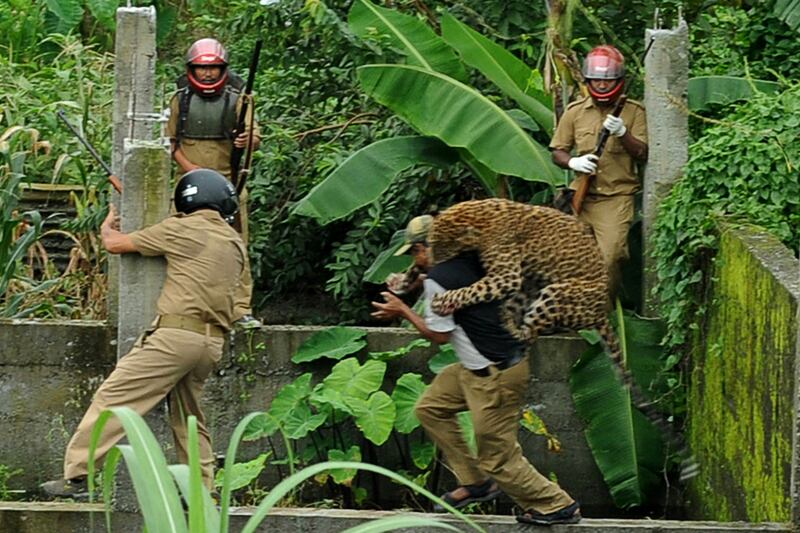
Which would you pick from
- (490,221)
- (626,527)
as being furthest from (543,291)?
(626,527)

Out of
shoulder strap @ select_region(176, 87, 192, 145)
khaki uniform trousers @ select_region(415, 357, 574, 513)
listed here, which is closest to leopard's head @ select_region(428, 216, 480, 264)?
khaki uniform trousers @ select_region(415, 357, 574, 513)

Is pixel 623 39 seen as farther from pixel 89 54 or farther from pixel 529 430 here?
pixel 89 54

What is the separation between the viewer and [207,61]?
31.5ft

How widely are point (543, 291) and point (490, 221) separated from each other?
0.41 m

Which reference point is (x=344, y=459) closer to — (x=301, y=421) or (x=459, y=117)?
(x=301, y=421)

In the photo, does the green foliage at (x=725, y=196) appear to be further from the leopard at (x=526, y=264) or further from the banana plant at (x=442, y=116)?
the leopard at (x=526, y=264)

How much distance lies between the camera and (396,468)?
977 centimetres

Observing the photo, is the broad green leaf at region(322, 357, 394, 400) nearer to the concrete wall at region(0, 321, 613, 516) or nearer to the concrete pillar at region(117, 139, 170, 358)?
the concrete wall at region(0, 321, 613, 516)

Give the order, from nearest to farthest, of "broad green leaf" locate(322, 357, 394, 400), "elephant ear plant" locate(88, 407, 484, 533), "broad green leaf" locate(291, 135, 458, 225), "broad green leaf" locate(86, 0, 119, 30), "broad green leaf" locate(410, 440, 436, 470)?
1. "elephant ear plant" locate(88, 407, 484, 533)
2. "broad green leaf" locate(322, 357, 394, 400)
3. "broad green leaf" locate(410, 440, 436, 470)
4. "broad green leaf" locate(291, 135, 458, 225)
5. "broad green leaf" locate(86, 0, 119, 30)

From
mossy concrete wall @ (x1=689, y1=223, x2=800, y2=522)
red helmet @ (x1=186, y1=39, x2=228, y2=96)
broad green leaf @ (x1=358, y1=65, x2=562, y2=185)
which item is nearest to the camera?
mossy concrete wall @ (x1=689, y1=223, x2=800, y2=522)

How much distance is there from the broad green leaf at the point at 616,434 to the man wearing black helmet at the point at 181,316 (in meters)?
2.44

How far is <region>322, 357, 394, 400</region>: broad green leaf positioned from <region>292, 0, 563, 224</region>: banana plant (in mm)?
1113

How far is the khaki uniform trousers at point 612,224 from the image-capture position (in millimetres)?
→ 9688

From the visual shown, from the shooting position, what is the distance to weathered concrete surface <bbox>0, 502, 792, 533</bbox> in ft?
23.4
